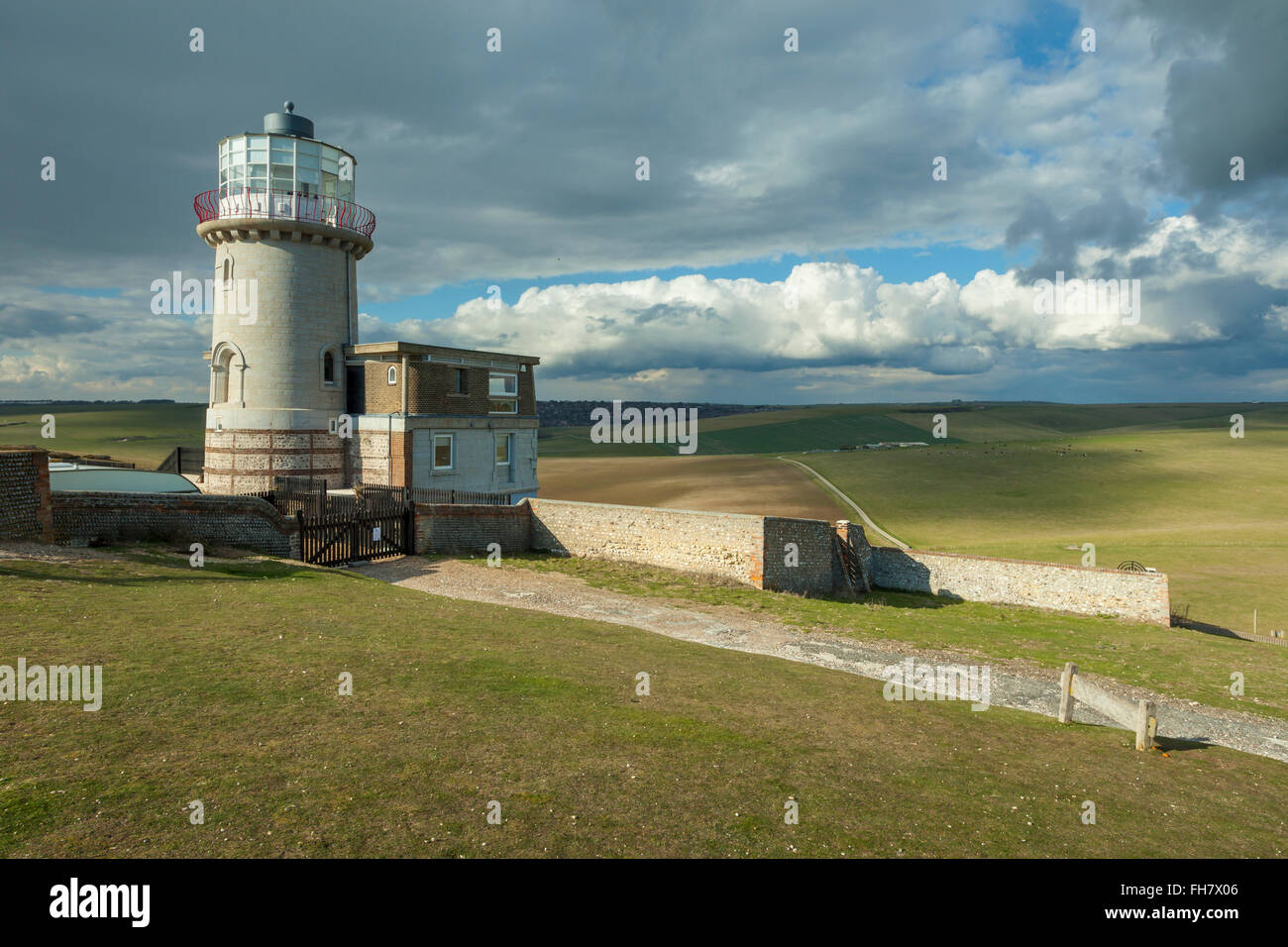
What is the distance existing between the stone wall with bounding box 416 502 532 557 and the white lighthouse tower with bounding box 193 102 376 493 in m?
10.2

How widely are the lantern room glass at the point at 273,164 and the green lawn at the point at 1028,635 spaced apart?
1997 cm

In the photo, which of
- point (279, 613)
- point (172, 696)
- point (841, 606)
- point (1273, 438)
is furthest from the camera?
point (1273, 438)

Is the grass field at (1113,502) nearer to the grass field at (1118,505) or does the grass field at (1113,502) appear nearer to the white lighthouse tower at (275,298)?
the grass field at (1118,505)

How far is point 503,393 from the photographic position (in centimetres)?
Result: 3834

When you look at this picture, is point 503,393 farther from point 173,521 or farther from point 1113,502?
point 1113,502

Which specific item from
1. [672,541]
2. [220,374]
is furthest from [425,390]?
[672,541]

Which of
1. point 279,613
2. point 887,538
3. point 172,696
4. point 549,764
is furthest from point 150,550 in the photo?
point 887,538

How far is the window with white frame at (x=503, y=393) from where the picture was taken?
37.5 m

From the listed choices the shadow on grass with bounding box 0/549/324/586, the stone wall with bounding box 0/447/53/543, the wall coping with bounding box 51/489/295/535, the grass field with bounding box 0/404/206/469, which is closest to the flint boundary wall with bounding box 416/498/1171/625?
the wall coping with bounding box 51/489/295/535

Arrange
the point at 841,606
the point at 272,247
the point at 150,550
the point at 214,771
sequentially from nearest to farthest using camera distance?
the point at 214,771 → the point at 150,550 → the point at 841,606 → the point at 272,247

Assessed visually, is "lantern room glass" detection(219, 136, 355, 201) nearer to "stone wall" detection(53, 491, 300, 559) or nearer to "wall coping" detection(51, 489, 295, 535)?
"wall coping" detection(51, 489, 295, 535)
